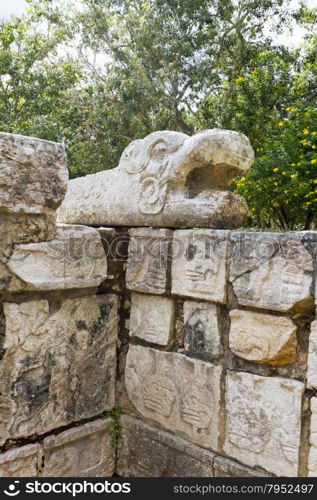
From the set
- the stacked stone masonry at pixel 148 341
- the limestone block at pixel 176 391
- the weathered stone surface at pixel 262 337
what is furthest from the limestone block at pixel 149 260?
the weathered stone surface at pixel 262 337

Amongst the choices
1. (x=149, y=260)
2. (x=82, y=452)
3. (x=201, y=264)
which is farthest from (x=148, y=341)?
(x=82, y=452)

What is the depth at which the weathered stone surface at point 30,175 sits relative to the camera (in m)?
1.90

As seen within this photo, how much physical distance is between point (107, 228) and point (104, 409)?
3.43 feet

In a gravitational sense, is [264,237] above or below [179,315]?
above

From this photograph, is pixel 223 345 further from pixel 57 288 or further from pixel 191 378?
pixel 57 288

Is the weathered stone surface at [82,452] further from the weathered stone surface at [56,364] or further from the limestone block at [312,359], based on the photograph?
the limestone block at [312,359]

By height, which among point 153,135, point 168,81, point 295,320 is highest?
point 168,81

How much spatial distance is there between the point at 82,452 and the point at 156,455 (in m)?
0.40

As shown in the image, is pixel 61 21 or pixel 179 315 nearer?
pixel 179 315

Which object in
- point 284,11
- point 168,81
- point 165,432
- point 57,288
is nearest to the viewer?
point 57,288

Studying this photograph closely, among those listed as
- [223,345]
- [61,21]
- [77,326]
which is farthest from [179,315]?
[61,21]

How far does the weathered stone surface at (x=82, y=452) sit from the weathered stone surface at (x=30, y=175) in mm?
1183

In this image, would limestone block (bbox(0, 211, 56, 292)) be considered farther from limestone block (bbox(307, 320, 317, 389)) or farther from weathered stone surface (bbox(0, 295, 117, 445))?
limestone block (bbox(307, 320, 317, 389))

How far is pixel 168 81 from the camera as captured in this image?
412 inches
